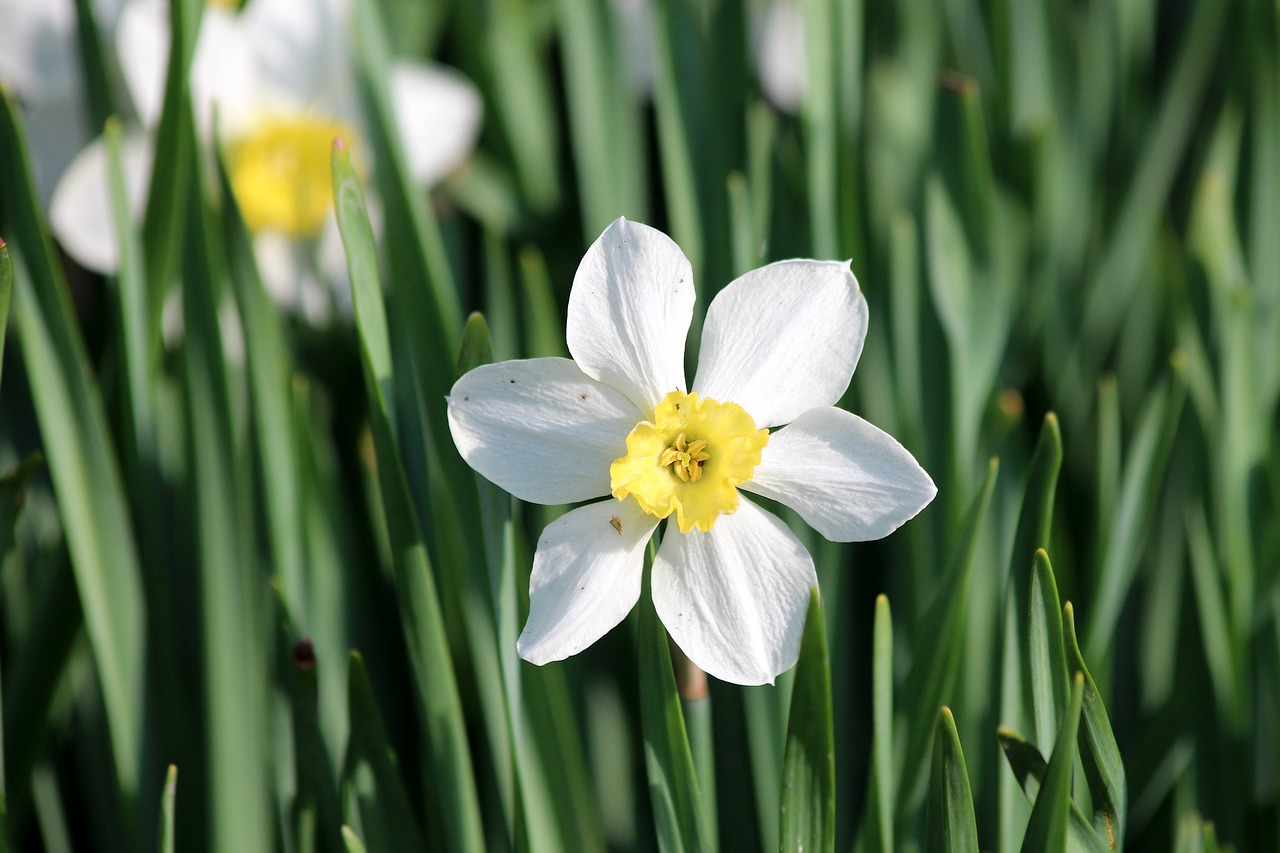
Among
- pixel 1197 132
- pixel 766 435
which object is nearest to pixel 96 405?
pixel 766 435

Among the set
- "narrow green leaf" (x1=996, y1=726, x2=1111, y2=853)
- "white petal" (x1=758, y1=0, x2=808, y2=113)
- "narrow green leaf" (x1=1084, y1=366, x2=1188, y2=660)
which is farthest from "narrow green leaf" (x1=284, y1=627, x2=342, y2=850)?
"white petal" (x1=758, y1=0, x2=808, y2=113)

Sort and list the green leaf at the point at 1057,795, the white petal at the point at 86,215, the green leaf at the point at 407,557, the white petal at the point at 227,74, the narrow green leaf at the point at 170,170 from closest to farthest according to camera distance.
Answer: the green leaf at the point at 1057,795 → the green leaf at the point at 407,557 → the narrow green leaf at the point at 170,170 → the white petal at the point at 86,215 → the white petal at the point at 227,74

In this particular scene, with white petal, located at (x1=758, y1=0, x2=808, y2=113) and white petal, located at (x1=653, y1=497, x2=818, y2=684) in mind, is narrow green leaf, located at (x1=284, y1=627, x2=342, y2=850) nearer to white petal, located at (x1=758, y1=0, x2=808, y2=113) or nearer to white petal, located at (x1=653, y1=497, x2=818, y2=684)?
white petal, located at (x1=653, y1=497, x2=818, y2=684)

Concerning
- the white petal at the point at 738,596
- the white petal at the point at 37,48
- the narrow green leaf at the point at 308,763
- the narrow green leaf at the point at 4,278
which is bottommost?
the narrow green leaf at the point at 308,763

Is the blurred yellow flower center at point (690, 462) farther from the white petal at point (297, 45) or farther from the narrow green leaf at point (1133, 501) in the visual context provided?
the white petal at point (297, 45)

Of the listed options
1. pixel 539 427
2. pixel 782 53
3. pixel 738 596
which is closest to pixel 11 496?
pixel 539 427

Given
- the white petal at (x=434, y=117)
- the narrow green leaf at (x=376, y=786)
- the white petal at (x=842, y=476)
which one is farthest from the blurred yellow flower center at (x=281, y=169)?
the white petal at (x=842, y=476)

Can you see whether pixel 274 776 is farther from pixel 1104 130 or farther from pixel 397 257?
pixel 1104 130
